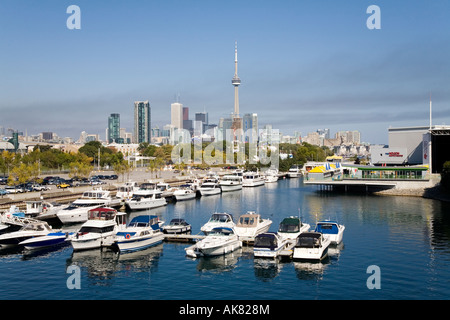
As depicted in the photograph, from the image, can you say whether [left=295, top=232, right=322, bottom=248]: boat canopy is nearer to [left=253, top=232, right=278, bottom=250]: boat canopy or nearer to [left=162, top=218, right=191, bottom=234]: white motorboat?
[left=253, top=232, right=278, bottom=250]: boat canopy

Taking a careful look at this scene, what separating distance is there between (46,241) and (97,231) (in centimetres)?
447

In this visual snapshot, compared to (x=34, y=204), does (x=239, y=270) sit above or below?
below

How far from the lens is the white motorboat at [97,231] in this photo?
1374 inches

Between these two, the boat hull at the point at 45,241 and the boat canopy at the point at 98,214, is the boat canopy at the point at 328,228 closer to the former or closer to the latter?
the boat canopy at the point at 98,214

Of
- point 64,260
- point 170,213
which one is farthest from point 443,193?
point 64,260

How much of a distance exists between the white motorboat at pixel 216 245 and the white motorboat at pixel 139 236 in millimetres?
4125

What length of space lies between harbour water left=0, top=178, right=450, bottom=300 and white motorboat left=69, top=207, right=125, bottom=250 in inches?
36.3

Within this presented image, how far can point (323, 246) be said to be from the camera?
32125mm

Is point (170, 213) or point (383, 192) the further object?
point (383, 192)

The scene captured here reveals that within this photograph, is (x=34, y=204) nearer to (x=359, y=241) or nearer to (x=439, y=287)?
(x=359, y=241)

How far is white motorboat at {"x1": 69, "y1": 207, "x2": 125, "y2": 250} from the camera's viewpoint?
115 ft

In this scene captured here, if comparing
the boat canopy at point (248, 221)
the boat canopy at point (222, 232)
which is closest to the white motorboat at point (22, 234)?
the boat canopy at point (222, 232)

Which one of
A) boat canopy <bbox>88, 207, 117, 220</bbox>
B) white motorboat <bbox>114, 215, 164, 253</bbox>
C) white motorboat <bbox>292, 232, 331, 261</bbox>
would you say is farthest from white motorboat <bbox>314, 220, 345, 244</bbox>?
boat canopy <bbox>88, 207, 117, 220</bbox>

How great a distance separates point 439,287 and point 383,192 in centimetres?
5491
